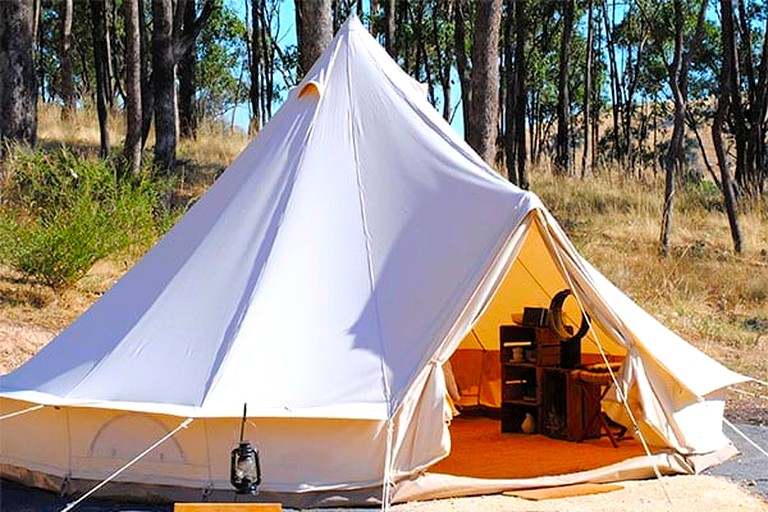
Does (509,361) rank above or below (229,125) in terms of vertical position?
below

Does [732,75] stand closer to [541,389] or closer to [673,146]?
[673,146]

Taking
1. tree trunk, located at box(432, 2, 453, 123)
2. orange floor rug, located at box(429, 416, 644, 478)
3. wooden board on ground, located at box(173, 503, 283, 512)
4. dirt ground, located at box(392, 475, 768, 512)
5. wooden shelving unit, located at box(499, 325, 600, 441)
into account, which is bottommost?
dirt ground, located at box(392, 475, 768, 512)

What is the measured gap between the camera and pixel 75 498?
21.1 feet

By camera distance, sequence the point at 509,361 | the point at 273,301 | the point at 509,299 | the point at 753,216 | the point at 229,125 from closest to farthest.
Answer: the point at 273,301 → the point at 509,361 → the point at 509,299 → the point at 753,216 → the point at 229,125

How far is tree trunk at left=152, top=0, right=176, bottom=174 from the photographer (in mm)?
15516

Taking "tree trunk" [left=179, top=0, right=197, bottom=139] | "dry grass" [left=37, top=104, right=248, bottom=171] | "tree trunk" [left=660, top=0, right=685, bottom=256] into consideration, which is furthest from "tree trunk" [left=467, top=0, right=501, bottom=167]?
"tree trunk" [left=179, top=0, right=197, bottom=139]

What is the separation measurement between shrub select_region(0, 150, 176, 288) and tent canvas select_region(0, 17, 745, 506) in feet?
12.6

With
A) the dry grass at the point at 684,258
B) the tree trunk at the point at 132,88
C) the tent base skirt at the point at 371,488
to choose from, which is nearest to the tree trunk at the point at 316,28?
the tree trunk at the point at 132,88

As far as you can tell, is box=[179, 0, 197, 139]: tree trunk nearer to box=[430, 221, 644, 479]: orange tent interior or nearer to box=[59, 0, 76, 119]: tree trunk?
box=[59, 0, 76, 119]: tree trunk

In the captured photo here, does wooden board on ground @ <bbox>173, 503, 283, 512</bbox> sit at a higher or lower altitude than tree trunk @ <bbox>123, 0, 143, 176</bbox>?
lower

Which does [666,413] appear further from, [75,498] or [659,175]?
[659,175]

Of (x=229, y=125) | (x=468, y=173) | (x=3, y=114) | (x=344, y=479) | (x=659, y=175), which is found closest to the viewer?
(x=344, y=479)

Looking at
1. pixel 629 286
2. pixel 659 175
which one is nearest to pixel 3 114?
pixel 629 286

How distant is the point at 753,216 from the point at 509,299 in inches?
382
